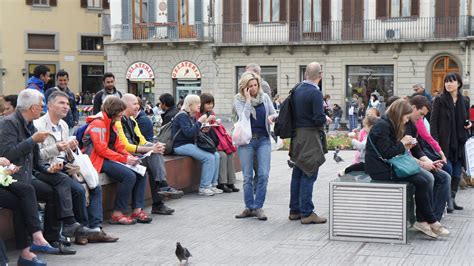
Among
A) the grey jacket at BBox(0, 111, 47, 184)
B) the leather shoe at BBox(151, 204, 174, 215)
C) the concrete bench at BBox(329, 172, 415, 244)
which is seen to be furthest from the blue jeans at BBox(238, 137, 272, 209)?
the grey jacket at BBox(0, 111, 47, 184)

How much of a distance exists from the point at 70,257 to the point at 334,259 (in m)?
2.70

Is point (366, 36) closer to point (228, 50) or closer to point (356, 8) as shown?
point (356, 8)

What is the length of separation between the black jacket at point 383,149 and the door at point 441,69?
30.1 meters

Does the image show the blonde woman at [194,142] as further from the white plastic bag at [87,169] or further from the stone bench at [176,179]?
the white plastic bag at [87,169]

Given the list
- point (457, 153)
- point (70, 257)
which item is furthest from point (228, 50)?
point (70, 257)

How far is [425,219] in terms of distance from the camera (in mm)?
8742

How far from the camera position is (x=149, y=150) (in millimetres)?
10359

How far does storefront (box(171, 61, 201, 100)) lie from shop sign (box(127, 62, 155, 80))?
1550mm

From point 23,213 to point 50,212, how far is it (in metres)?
0.66

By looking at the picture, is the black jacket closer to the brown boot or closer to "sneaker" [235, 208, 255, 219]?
the brown boot

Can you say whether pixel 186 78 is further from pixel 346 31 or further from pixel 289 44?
pixel 346 31

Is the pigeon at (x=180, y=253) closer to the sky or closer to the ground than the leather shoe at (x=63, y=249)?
closer to the sky

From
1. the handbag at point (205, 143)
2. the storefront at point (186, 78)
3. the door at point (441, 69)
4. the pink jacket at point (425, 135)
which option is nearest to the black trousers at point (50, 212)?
the handbag at point (205, 143)

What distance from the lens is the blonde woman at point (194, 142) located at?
11984 millimetres
